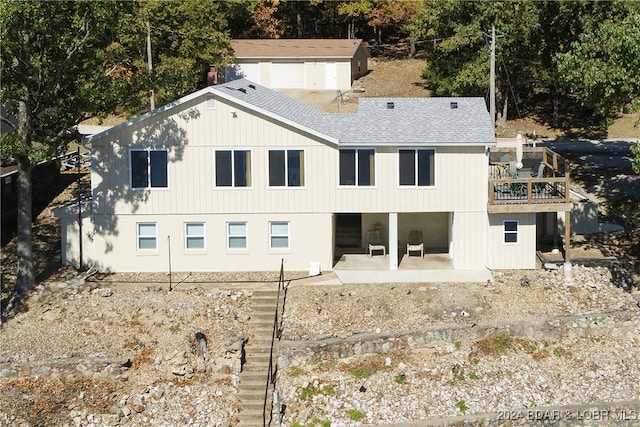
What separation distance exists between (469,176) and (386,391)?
8987mm

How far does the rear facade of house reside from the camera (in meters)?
27.5

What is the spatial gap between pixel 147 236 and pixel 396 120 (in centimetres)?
923

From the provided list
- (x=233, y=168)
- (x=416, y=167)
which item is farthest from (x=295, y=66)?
(x=416, y=167)

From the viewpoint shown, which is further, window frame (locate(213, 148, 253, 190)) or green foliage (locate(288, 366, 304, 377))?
window frame (locate(213, 148, 253, 190))

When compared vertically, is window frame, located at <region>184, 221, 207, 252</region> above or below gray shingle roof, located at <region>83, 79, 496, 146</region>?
below

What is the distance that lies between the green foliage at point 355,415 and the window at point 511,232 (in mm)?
9652

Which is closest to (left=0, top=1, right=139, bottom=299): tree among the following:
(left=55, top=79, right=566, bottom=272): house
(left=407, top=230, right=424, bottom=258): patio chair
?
(left=55, top=79, right=566, bottom=272): house

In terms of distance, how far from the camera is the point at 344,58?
177 ft

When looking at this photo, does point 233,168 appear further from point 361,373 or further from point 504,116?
point 504,116

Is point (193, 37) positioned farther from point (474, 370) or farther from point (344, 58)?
point (474, 370)

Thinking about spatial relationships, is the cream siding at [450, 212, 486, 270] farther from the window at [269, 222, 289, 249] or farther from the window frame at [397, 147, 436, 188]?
the window at [269, 222, 289, 249]

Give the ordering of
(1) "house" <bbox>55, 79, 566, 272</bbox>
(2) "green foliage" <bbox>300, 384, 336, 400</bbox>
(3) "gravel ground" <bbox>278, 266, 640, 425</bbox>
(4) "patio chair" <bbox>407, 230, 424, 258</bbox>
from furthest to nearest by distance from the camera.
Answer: (4) "patio chair" <bbox>407, 230, 424, 258</bbox>
(1) "house" <bbox>55, 79, 566, 272</bbox>
(2) "green foliage" <bbox>300, 384, 336, 400</bbox>
(3) "gravel ground" <bbox>278, 266, 640, 425</bbox>

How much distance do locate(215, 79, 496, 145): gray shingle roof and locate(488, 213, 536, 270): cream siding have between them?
2.93 m

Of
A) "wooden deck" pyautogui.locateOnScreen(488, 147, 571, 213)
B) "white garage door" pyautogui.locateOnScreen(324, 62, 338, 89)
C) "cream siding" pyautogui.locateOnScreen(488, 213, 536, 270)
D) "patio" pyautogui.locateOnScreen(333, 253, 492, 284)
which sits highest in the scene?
"white garage door" pyautogui.locateOnScreen(324, 62, 338, 89)
